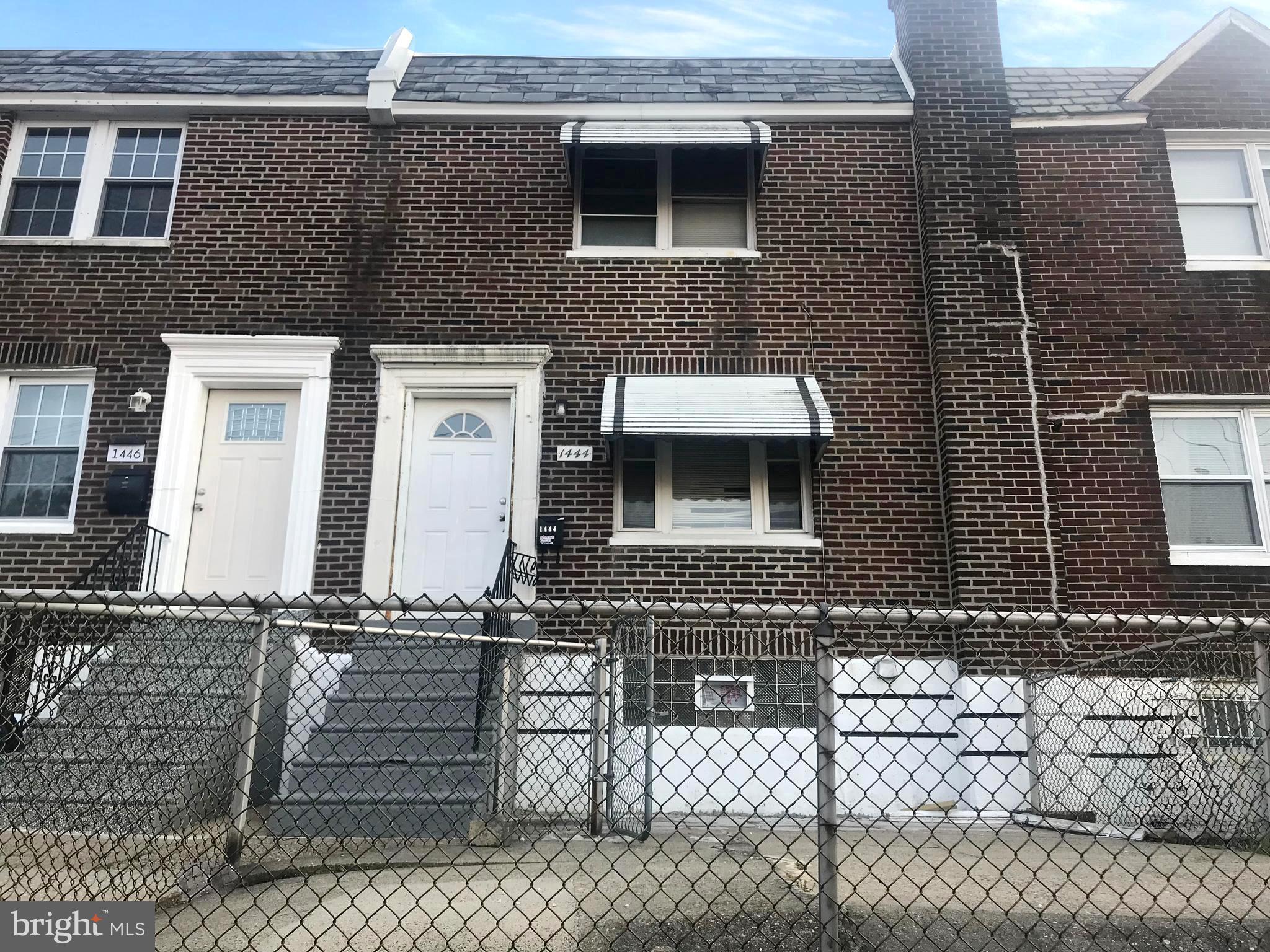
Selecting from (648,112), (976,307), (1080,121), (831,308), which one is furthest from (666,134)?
(1080,121)

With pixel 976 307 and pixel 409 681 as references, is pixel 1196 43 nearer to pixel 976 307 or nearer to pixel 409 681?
pixel 976 307

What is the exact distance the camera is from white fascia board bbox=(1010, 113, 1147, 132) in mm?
8812

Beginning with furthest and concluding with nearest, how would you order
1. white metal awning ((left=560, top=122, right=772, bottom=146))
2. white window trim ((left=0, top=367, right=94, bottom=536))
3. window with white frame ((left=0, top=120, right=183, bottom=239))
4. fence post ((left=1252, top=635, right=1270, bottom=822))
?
1. window with white frame ((left=0, top=120, right=183, bottom=239))
2. white metal awning ((left=560, top=122, right=772, bottom=146))
3. white window trim ((left=0, top=367, right=94, bottom=536))
4. fence post ((left=1252, top=635, right=1270, bottom=822))

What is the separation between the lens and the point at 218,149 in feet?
29.2

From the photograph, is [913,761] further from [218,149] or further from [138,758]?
[218,149]

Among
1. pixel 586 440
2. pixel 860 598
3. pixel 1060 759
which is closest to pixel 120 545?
pixel 586 440

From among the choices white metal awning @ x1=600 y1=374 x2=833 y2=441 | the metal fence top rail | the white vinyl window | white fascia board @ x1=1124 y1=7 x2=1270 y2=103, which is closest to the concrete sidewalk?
the metal fence top rail

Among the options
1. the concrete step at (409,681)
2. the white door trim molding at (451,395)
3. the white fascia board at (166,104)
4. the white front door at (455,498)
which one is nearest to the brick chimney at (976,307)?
the white door trim molding at (451,395)

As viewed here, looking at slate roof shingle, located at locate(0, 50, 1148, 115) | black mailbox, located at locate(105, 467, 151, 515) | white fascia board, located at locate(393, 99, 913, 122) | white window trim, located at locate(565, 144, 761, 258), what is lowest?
black mailbox, located at locate(105, 467, 151, 515)

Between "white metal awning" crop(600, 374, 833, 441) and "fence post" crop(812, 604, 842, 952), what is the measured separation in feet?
16.3

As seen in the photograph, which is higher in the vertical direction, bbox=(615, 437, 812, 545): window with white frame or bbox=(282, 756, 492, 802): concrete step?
bbox=(615, 437, 812, 545): window with white frame

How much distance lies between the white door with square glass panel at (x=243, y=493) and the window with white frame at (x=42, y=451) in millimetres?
1118

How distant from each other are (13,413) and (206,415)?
182 cm

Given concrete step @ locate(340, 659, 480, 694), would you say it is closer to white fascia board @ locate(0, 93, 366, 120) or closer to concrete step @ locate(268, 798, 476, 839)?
concrete step @ locate(268, 798, 476, 839)
